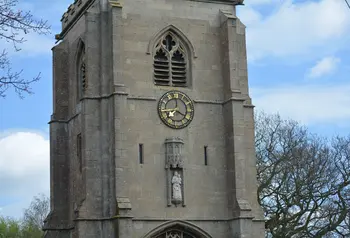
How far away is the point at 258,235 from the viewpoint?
31.0 meters

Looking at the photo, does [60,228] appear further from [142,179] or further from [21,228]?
[21,228]

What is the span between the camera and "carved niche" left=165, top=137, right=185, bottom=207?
30125 mm

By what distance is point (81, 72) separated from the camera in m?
33.3

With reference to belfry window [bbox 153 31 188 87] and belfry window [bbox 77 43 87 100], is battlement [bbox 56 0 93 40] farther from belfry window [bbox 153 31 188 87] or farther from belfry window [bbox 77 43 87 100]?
belfry window [bbox 153 31 188 87]

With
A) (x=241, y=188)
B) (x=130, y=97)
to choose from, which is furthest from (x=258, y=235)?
(x=130, y=97)

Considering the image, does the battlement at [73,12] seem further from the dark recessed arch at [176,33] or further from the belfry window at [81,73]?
the dark recessed arch at [176,33]

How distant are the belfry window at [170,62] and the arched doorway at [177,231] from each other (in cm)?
549

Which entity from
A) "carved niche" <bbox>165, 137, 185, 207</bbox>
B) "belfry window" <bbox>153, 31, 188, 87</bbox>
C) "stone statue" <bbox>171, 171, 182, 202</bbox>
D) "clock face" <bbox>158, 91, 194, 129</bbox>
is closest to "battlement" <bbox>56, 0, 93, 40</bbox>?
"belfry window" <bbox>153, 31, 188, 87</bbox>

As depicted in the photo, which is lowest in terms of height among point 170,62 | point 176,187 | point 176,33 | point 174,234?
point 174,234

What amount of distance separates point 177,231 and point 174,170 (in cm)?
232

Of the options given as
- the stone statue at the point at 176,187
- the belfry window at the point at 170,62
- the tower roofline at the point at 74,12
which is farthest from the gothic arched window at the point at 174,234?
the tower roofline at the point at 74,12

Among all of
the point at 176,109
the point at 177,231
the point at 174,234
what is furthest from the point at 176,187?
the point at 176,109

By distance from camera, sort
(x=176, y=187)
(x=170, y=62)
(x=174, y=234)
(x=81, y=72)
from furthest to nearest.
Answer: (x=81, y=72) < (x=170, y=62) < (x=174, y=234) < (x=176, y=187)

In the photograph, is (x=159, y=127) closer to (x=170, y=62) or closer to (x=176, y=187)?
(x=176, y=187)
